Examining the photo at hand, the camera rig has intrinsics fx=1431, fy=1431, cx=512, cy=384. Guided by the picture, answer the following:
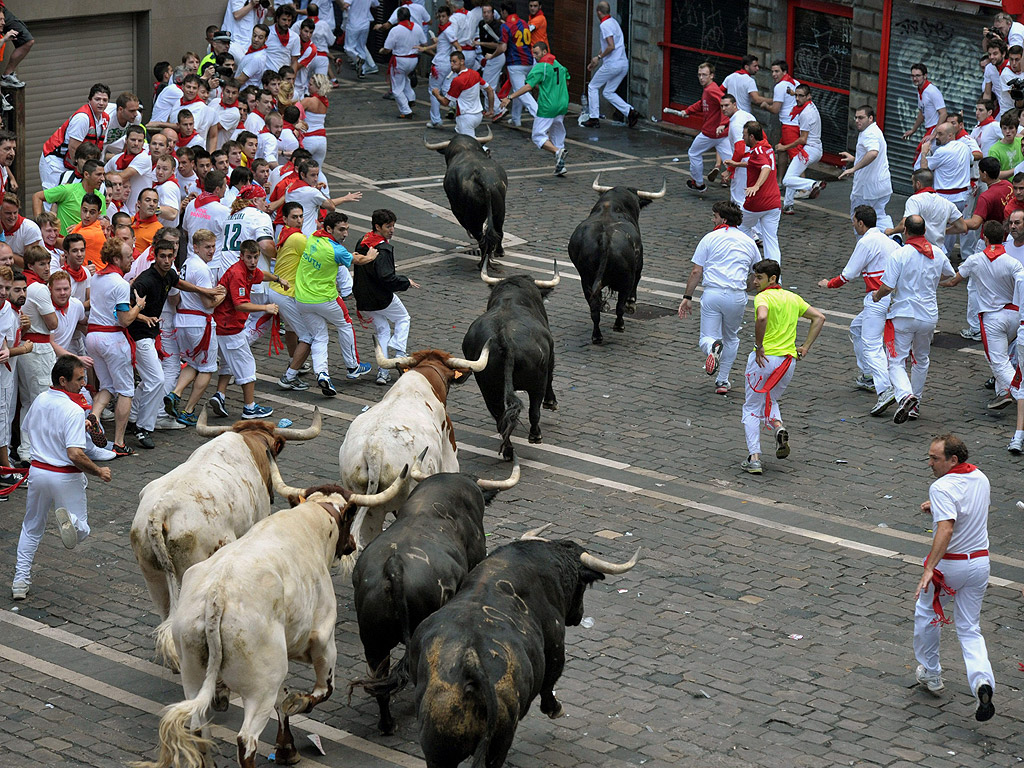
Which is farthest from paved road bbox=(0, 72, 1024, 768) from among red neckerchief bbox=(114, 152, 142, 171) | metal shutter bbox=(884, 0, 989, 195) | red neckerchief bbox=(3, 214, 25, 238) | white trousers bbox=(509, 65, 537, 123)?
white trousers bbox=(509, 65, 537, 123)

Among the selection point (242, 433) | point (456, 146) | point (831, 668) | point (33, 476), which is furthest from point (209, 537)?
point (456, 146)

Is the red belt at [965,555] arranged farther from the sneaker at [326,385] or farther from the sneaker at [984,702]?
the sneaker at [326,385]

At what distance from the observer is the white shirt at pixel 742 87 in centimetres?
2378

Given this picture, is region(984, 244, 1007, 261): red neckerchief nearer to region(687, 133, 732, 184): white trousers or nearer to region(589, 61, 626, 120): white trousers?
region(687, 133, 732, 184): white trousers

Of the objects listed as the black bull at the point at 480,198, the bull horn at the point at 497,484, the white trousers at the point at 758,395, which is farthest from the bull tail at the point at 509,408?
the black bull at the point at 480,198

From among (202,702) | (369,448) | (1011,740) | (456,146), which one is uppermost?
(456,146)

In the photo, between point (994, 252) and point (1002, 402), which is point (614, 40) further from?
point (1002, 402)

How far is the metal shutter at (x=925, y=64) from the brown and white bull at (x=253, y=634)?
1670 cm

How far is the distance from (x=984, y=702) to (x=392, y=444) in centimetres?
444

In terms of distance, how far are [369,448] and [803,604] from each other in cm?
348

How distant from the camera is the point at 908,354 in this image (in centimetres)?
1471

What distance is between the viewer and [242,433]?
33.4 feet

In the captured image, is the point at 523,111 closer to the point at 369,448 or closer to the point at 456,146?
the point at 456,146

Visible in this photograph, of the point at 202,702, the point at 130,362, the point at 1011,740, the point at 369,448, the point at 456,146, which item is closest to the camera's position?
the point at 202,702
